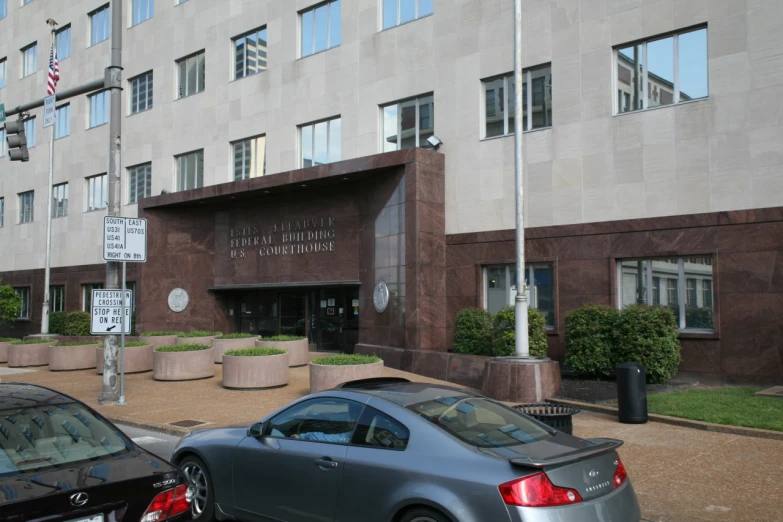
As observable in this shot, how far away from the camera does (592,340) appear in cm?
1492

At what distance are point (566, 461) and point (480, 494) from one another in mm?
652

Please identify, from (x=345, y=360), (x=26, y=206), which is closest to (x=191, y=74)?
(x=26, y=206)

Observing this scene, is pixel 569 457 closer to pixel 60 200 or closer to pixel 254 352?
pixel 254 352

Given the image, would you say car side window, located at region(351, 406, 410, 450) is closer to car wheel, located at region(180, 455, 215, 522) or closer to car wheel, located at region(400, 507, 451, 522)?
car wheel, located at region(400, 507, 451, 522)

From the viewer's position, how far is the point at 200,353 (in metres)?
17.2

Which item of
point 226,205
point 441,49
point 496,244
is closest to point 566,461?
point 496,244

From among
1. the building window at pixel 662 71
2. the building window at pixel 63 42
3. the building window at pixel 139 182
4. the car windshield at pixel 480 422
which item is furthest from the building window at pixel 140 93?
the car windshield at pixel 480 422

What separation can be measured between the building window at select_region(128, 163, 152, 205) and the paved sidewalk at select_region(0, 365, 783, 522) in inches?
612

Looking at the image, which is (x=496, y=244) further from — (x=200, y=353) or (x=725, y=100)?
(x=200, y=353)

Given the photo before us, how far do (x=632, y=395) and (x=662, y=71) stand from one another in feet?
27.9

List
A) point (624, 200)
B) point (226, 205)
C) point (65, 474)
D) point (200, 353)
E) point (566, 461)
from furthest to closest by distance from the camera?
point (226, 205)
point (200, 353)
point (624, 200)
point (566, 461)
point (65, 474)

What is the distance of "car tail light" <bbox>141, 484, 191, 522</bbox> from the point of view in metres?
4.39

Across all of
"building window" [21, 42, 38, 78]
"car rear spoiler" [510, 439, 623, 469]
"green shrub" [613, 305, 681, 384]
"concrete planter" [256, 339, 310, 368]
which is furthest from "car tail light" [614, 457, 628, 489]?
"building window" [21, 42, 38, 78]

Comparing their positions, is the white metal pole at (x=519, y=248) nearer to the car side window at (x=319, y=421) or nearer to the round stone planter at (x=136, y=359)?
the car side window at (x=319, y=421)
